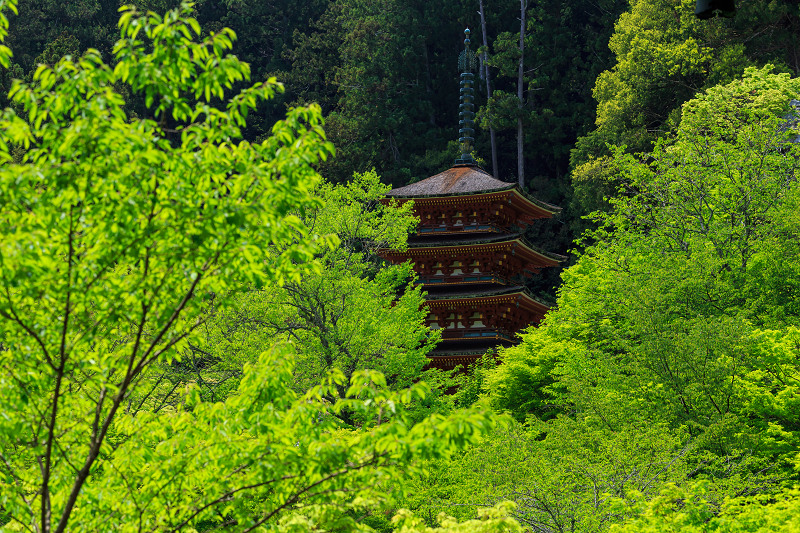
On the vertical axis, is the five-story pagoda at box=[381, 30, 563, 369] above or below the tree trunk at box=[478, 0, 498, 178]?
below

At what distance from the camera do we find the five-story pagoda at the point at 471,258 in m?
29.7

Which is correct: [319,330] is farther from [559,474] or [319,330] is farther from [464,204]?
[464,204]

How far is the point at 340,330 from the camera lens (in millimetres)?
21516

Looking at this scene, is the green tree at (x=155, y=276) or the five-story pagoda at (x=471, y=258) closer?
the green tree at (x=155, y=276)

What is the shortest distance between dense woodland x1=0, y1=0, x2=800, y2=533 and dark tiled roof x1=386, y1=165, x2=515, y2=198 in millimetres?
6494

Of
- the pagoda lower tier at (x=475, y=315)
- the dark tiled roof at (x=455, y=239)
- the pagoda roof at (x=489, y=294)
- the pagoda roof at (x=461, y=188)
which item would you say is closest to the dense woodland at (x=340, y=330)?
the pagoda lower tier at (x=475, y=315)

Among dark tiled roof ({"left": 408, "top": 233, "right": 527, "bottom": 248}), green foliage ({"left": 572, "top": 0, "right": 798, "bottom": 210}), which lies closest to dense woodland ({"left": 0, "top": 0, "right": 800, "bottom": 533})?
green foliage ({"left": 572, "top": 0, "right": 798, "bottom": 210})

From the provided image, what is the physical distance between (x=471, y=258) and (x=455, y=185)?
120 inches

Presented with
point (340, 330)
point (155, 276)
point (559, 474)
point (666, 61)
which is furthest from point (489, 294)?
point (155, 276)

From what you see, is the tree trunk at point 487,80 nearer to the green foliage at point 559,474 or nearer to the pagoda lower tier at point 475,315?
the pagoda lower tier at point 475,315

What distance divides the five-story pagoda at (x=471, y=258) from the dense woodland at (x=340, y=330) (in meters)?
2.98

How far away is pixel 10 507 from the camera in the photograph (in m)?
6.36

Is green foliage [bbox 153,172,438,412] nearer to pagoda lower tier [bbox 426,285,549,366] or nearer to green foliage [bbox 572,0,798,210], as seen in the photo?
pagoda lower tier [bbox 426,285,549,366]

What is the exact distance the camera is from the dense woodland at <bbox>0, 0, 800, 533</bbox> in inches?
242
